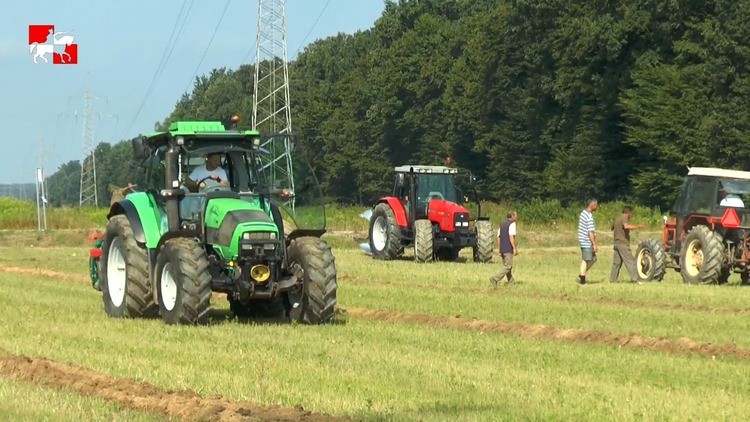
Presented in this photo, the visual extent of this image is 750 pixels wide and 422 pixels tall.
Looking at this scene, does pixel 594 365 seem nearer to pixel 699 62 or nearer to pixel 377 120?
pixel 699 62

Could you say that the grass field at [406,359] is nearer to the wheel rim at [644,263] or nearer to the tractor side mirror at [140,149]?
the tractor side mirror at [140,149]

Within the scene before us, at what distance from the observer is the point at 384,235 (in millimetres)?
36281

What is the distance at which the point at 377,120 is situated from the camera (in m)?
108

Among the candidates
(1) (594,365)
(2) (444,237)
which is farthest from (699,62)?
(1) (594,365)

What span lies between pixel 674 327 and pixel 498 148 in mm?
70351

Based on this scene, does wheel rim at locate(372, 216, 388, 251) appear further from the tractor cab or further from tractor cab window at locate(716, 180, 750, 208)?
tractor cab window at locate(716, 180, 750, 208)

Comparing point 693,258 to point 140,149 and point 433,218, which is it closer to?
point 433,218

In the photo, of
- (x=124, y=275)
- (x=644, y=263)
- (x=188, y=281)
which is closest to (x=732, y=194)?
(x=644, y=263)

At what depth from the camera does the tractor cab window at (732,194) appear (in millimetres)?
26812

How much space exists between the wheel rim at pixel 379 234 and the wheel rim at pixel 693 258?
10940mm

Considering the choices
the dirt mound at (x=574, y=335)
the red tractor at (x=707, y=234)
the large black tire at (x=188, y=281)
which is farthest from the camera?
the red tractor at (x=707, y=234)

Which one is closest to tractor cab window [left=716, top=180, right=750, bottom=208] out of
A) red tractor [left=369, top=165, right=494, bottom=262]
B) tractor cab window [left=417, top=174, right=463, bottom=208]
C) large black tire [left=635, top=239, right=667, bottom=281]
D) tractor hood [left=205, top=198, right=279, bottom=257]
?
large black tire [left=635, top=239, right=667, bottom=281]

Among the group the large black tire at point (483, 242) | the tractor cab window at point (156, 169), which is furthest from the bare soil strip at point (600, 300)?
the large black tire at point (483, 242)

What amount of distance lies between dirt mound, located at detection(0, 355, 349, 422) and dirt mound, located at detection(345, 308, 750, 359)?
233 inches
